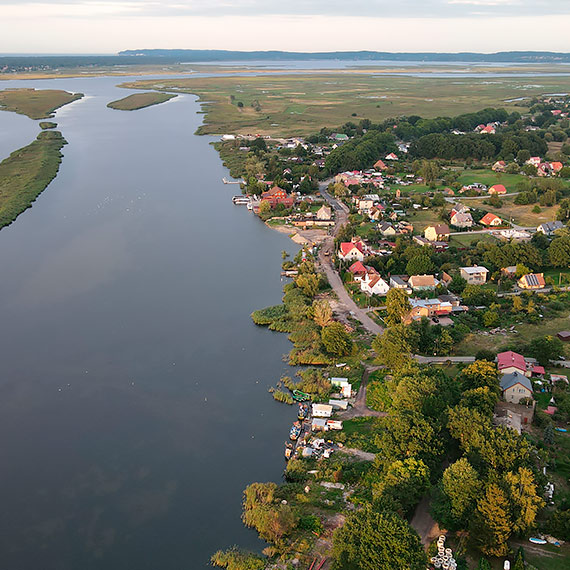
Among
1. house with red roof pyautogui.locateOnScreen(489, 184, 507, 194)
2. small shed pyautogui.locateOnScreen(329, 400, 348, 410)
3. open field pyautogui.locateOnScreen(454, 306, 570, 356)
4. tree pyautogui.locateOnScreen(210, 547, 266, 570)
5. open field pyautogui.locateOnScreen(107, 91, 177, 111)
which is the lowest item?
tree pyautogui.locateOnScreen(210, 547, 266, 570)

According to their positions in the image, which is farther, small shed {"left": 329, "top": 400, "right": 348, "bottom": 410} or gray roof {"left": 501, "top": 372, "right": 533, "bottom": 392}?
small shed {"left": 329, "top": 400, "right": 348, "bottom": 410}

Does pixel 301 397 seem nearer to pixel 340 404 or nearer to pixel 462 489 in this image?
pixel 340 404

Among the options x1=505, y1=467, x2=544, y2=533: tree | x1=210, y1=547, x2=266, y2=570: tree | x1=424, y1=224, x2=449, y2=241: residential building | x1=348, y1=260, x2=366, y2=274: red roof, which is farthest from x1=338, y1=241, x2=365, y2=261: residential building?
x1=210, y1=547, x2=266, y2=570: tree

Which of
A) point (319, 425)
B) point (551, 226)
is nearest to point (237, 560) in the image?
→ point (319, 425)

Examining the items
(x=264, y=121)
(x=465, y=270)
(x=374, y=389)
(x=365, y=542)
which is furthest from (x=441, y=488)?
(x=264, y=121)

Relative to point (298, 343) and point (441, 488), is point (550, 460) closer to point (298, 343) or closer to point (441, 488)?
point (441, 488)

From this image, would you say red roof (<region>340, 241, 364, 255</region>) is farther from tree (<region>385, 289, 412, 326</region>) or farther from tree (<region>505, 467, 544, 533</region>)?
tree (<region>505, 467, 544, 533</region>)

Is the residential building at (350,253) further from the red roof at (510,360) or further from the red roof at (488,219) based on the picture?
the red roof at (510,360)
